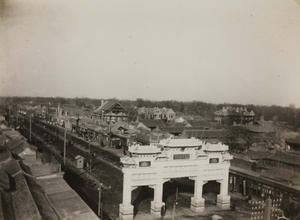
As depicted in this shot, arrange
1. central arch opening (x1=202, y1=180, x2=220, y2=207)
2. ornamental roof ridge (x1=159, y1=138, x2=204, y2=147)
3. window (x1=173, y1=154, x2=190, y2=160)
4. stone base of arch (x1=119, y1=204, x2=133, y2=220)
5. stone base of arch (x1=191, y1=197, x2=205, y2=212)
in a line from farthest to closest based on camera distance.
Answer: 1. central arch opening (x1=202, y1=180, x2=220, y2=207)
2. stone base of arch (x1=191, y1=197, x2=205, y2=212)
3. window (x1=173, y1=154, x2=190, y2=160)
4. ornamental roof ridge (x1=159, y1=138, x2=204, y2=147)
5. stone base of arch (x1=119, y1=204, x2=133, y2=220)

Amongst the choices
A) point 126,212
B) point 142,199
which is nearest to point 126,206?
point 126,212

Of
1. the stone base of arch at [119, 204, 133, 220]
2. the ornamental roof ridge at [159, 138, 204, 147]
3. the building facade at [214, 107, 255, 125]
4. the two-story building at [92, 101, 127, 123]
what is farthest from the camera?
the building facade at [214, 107, 255, 125]

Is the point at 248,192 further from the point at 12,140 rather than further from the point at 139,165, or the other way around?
the point at 12,140

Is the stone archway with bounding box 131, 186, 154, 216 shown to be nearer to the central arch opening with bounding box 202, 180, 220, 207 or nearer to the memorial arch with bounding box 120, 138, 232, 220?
the memorial arch with bounding box 120, 138, 232, 220

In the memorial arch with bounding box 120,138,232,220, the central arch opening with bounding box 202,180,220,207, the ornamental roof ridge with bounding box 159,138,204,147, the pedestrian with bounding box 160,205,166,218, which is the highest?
the ornamental roof ridge with bounding box 159,138,204,147

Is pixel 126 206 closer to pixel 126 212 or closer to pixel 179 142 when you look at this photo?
pixel 126 212

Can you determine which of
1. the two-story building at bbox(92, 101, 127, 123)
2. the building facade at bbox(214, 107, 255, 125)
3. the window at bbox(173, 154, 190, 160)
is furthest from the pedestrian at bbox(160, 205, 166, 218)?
the building facade at bbox(214, 107, 255, 125)

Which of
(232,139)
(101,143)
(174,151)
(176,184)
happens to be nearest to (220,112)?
(232,139)

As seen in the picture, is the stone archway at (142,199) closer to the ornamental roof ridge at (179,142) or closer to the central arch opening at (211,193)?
the central arch opening at (211,193)
